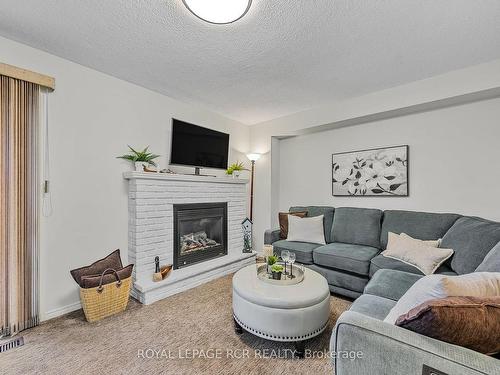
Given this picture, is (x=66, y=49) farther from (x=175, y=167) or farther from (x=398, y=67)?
(x=398, y=67)

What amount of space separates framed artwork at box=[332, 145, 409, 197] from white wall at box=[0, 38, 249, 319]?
8.82 feet

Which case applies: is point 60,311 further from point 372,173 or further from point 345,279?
point 372,173

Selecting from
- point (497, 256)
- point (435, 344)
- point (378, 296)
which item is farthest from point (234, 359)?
point (497, 256)

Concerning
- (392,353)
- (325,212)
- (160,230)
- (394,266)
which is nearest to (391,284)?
(394,266)

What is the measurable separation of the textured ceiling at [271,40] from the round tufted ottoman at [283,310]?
1.98m

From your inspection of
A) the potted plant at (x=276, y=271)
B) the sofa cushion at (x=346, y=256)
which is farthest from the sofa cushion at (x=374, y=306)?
the sofa cushion at (x=346, y=256)

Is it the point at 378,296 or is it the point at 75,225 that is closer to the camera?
the point at 378,296

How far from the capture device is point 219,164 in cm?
367

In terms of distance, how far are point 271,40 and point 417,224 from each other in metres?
2.41

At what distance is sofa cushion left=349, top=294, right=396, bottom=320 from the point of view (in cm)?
140

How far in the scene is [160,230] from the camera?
285cm

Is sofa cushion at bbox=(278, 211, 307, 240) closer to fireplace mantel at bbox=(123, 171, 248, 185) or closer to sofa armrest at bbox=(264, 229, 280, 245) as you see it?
sofa armrest at bbox=(264, 229, 280, 245)

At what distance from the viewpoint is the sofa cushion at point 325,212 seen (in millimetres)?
3350

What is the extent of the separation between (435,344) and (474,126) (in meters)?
2.82
